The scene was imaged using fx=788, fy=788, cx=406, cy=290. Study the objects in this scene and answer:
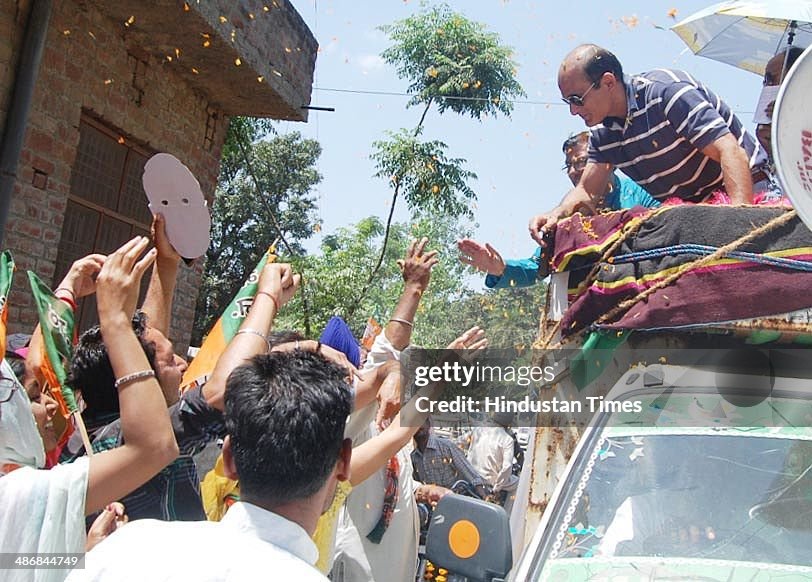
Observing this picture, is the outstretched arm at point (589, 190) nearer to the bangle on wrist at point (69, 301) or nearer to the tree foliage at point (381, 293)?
the bangle on wrist at point (69, 301)

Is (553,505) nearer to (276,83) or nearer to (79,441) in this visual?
(79,441)

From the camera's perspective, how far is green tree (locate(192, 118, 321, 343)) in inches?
1093

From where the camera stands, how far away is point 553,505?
2.47m

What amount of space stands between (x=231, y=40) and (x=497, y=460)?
4.37 metres

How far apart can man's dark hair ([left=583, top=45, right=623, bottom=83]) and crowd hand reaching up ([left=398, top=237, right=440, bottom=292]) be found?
118 centimetres

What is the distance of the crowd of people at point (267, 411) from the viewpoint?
4.98 feet

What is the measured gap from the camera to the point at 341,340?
4.19m

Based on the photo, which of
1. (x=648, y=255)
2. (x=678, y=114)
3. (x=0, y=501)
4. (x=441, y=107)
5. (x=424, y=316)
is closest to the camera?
(x=0, y=501)

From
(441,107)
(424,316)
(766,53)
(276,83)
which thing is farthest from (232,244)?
(766,53)

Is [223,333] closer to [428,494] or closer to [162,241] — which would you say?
[162,241]

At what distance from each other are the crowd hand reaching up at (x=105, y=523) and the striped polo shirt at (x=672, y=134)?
2756 mm

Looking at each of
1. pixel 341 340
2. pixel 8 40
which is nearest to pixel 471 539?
pixel 341 340

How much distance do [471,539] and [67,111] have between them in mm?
4919

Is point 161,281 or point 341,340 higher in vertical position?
point 161,281
